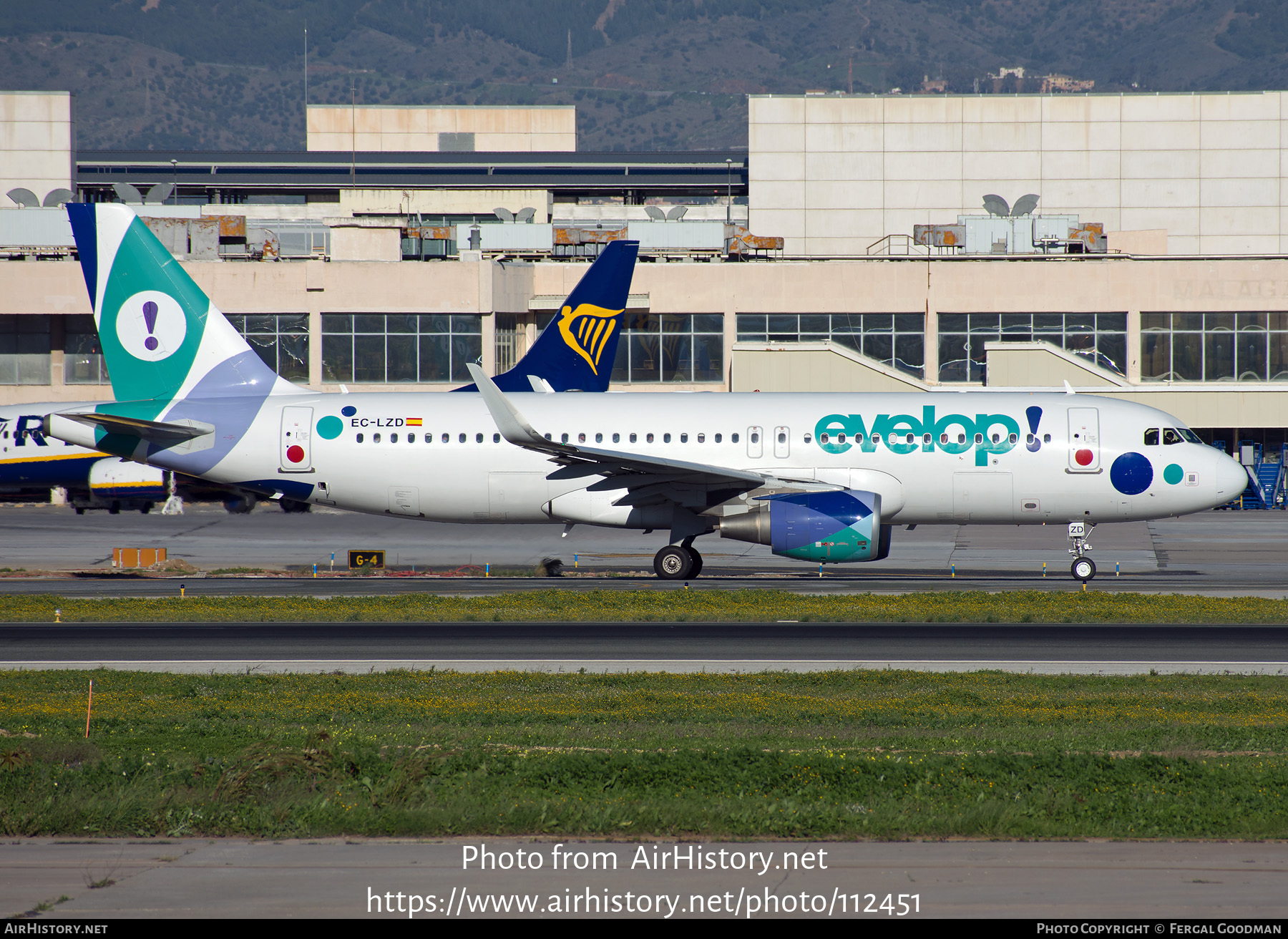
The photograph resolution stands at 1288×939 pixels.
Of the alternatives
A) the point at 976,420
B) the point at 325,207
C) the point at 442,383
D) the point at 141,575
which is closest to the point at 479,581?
the point at 141,575

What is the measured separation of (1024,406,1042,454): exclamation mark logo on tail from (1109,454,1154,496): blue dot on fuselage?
1.83 metres

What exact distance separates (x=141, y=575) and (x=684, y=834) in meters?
27.7

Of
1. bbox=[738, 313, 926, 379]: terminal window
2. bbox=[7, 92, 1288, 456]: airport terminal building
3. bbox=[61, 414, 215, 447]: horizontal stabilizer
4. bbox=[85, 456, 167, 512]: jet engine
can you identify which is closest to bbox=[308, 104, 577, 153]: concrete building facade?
bbox=[7, 92, 1288, 456]: airport terminal building

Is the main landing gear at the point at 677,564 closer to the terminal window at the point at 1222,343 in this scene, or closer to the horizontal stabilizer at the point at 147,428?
the horizontal stabilizer at the point at 147,428

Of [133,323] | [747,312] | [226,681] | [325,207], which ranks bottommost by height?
[226,681]

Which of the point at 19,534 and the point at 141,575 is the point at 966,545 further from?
the point at 19,534

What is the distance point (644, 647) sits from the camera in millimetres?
23297

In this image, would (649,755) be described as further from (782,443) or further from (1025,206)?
(1025,206)

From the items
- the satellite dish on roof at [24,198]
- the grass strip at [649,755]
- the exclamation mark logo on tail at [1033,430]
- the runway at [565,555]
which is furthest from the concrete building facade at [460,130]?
the grass strip at [649,755]

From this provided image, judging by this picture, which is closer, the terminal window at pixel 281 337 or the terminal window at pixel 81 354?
the terminal window at pixel 281 337

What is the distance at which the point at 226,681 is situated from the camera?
19.8 meters

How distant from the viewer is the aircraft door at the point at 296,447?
33594 millimetres

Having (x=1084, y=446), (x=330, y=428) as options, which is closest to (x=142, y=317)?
(x=330, y=428)

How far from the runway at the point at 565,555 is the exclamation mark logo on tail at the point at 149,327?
234 inches
